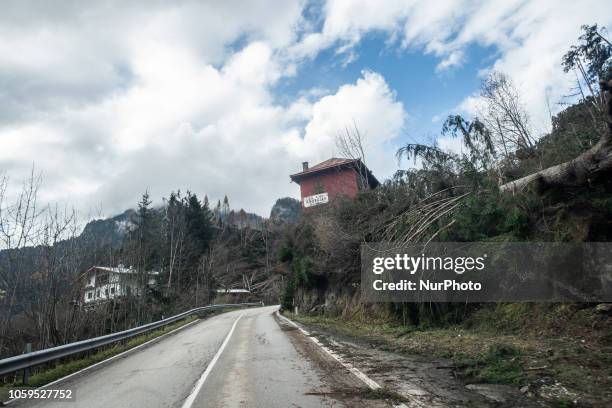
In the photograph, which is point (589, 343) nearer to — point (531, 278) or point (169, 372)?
point (531, 278)

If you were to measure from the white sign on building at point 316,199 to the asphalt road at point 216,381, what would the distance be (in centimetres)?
2538

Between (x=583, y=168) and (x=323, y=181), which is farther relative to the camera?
(x=323, y=181)

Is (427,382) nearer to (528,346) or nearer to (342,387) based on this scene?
(342,387)

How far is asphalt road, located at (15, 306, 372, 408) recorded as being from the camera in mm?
5383

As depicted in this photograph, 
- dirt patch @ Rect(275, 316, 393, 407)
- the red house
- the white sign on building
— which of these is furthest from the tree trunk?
the white sign on building

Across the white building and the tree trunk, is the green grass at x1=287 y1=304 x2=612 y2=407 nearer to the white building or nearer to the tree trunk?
the tree trunk

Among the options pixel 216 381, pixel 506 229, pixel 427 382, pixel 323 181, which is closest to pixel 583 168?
pixel 506 229

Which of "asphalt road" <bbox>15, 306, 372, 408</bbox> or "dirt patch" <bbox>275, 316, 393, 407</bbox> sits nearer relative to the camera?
"dirt patch" <bbox>275, 316, 393, 407</bbox>

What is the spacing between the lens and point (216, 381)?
666 centimetres

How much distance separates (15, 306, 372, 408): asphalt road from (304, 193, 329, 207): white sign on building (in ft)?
83.3

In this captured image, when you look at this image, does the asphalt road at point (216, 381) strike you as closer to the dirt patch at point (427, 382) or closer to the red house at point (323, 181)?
the dirt patch at point (427, 382)

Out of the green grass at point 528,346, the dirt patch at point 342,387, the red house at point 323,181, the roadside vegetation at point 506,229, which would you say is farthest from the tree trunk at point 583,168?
the red house at point 323,181

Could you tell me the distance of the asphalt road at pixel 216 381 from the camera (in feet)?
17.7

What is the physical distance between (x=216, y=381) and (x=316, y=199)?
3168 centimetres
